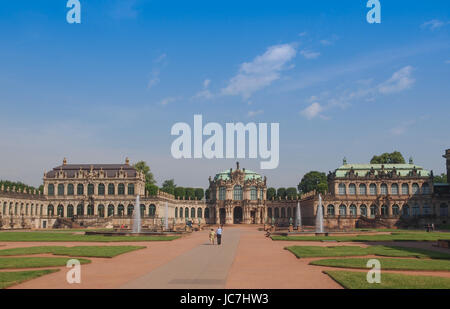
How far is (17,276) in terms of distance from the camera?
18750 mm

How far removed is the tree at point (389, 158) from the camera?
119256 mm

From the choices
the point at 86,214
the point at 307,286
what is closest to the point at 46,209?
the point at 86,214

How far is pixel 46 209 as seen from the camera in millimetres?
102688

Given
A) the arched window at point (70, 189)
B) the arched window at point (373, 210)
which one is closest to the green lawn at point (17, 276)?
the arched window at point (70, 189)

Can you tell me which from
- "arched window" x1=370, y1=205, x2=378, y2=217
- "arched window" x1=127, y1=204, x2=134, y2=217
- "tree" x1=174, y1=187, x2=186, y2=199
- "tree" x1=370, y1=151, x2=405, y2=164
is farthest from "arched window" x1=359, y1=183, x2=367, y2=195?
"tree" x1=174, y1=187, x2=186, y2=199

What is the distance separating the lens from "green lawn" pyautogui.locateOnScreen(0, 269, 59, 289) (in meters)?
17.1

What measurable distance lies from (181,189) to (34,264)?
11775cm

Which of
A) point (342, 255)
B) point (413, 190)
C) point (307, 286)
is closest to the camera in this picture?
point (307, 286)

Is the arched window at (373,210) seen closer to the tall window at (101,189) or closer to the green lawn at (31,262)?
the tall window at (101,189)

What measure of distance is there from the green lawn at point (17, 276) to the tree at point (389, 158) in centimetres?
11234

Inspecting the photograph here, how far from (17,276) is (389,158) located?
117048 mm
